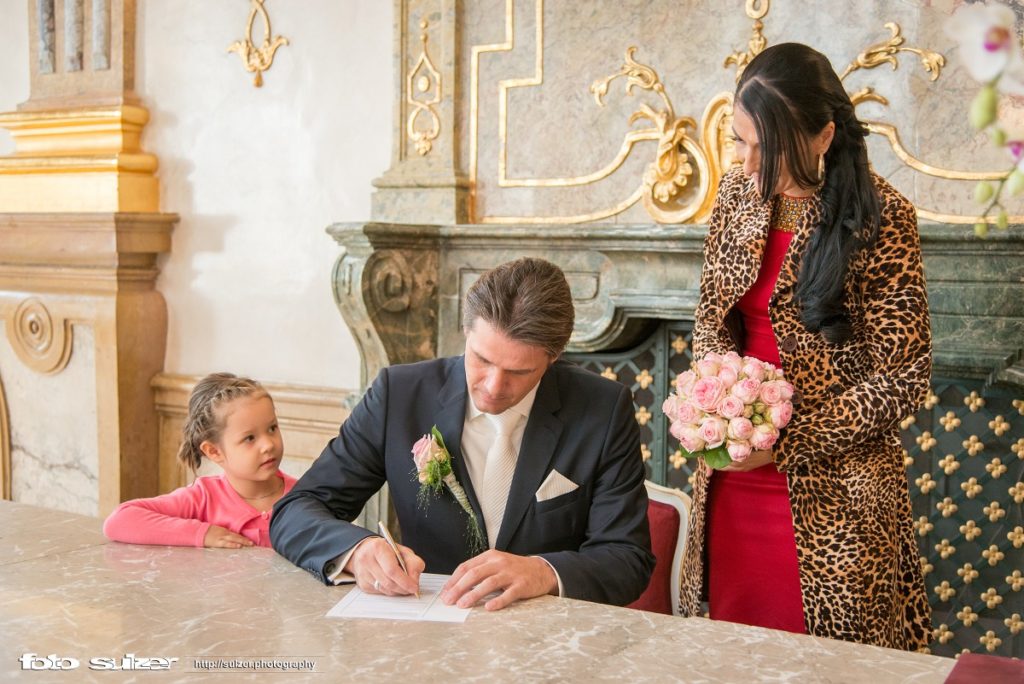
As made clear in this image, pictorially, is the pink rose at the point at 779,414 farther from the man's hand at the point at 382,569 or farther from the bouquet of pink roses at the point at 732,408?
the man's hand at the point at 382,569

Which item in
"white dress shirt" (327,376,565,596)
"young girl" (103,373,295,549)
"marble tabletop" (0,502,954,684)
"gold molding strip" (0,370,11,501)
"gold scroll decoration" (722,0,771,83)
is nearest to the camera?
"marble tabletop" (0,502,954,684)

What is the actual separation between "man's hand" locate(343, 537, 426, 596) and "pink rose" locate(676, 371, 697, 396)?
2.64ft

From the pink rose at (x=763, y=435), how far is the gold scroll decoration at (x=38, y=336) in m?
4.60

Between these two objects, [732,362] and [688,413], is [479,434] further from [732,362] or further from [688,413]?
[732,362]

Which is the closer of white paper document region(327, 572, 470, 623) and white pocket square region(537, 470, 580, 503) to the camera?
white paper document region(327, 572, 470, 623)

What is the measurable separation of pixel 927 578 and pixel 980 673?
92.8 inches

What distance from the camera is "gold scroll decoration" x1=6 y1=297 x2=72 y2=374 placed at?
614cm

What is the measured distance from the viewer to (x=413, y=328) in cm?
488

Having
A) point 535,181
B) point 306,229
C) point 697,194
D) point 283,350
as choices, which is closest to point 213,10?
point 306,229

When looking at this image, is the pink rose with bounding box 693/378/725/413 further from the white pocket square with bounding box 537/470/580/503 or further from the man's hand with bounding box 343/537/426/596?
the man's hand with bounding box 343/537/426/596

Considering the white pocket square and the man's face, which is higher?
the man's face

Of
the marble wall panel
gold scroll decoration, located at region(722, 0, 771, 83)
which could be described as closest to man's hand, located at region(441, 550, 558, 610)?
gold scroll decoration, located at region(722, 0, 771, 83)

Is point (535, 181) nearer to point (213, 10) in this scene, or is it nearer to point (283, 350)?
point (283, 350)

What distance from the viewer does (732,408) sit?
2.65 meters
